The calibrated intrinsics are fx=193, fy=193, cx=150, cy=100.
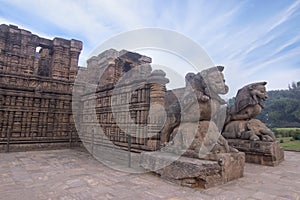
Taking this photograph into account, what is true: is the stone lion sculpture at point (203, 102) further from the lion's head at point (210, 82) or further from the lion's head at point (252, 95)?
the lion's head at point (252, 95)

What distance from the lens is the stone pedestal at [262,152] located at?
193 inches

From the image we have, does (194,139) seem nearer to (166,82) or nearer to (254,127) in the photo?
(166,82)

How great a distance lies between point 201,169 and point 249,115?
3611mm

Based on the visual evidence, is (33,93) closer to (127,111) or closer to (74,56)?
(74,56)

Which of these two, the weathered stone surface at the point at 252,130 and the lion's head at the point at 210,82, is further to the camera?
the weathered stone surface at the point at 252,130

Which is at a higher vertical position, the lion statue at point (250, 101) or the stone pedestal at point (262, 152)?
the lion statue at point (250, 101)

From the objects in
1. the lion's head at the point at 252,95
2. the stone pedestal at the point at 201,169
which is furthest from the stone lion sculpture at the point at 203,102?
the lion's head at the point at 252,95

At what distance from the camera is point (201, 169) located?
115 inches

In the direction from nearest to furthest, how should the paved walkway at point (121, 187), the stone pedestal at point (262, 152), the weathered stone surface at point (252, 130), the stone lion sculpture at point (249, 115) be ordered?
the paved walkway at point (121, 187) → the stone pedestal at point (262, 152) → the weathered stone surface at point (252, 130) → the stone lion sculpture at point (249, 115)

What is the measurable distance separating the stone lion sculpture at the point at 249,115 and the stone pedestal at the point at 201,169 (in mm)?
2268

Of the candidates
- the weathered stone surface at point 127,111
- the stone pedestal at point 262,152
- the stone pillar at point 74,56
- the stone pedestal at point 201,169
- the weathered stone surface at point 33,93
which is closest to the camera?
the stone pedestal at point 201,169

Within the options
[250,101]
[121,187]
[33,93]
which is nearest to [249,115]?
[250,101]

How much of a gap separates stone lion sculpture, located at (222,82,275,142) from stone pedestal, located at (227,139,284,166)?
188 millimetres

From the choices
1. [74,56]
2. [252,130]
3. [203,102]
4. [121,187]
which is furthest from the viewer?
[74,56]
